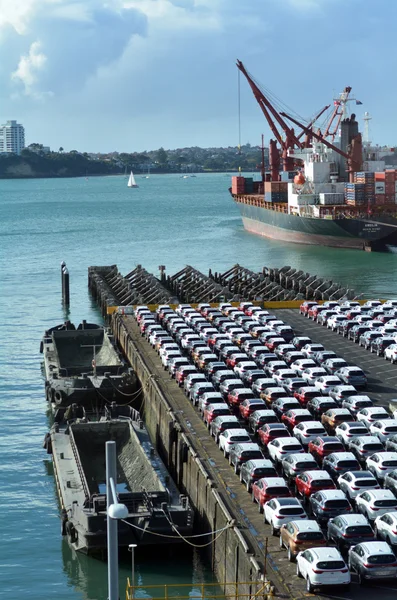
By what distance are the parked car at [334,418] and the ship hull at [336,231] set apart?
84.2 m

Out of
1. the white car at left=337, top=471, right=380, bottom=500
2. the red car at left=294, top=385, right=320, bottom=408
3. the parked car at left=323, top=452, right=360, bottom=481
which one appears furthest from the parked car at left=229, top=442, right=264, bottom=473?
the red car at left=294, top=385, right=320, bottom=408

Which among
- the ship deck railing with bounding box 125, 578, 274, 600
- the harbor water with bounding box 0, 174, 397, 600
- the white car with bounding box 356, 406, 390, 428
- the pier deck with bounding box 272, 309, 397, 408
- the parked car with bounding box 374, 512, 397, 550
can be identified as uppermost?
the white car with bounding box 356, 406, 390, 428

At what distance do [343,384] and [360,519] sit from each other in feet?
45.6

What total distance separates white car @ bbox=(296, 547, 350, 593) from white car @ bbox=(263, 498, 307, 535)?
2517mm

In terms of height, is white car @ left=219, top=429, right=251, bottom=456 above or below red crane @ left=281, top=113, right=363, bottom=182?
below

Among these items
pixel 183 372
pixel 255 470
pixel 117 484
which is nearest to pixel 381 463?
pixel 255 470

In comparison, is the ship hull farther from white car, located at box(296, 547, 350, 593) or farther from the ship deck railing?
white car, located at box(296, 547, 350, 593)

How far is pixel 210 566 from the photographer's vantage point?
88.5 ft

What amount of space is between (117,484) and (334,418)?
23.6ft

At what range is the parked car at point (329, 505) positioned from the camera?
83.7ft

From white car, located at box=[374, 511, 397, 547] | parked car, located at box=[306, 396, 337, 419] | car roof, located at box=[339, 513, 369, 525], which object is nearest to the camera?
white car, located at box=[374, 511, 397, 547]

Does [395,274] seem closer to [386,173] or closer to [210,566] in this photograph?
[386,173]

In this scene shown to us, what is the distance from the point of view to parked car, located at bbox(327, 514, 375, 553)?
2384cm

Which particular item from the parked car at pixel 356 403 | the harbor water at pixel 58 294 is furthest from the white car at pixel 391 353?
the harbor water at pixel 58 294
